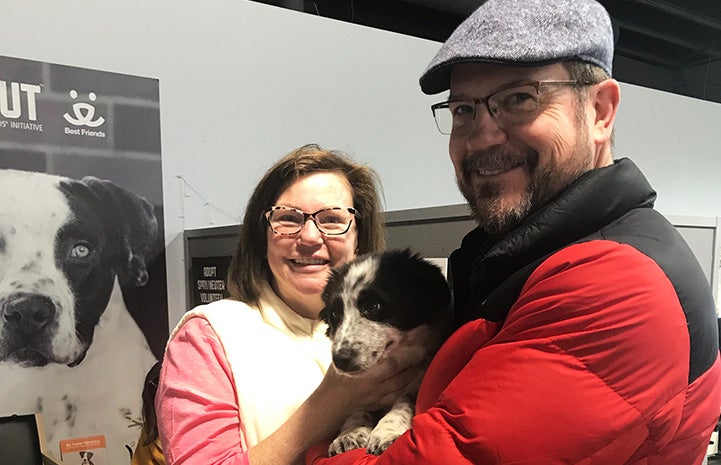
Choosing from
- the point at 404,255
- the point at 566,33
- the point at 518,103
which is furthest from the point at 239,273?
the point at 566,33

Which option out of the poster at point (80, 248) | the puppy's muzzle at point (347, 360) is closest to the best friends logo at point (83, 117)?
the poster at point (80, 248)

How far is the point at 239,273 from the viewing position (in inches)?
66.1

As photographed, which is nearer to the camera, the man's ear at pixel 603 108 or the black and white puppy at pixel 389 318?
the man's ear at pixel 603 108

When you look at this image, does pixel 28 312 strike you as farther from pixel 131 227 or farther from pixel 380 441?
pixel 380 441


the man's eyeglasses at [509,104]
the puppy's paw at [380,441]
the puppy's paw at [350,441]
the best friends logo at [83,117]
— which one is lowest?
the puppy's paw at [350,441]

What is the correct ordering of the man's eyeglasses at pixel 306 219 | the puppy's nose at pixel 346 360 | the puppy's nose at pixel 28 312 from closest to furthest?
the puppy's nose at pixel 346 360 → the man's eyeglasses at pixel 306 219 → the puppy's nose at pixel 28 312

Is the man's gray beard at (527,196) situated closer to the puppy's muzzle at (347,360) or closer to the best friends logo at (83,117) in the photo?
the puppy's muzzle at (347,360)

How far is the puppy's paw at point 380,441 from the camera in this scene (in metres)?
1.10

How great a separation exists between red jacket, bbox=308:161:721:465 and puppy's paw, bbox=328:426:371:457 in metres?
0.33

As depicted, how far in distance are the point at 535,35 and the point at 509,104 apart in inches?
4.7

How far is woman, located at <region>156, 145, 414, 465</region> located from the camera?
4.24 feet

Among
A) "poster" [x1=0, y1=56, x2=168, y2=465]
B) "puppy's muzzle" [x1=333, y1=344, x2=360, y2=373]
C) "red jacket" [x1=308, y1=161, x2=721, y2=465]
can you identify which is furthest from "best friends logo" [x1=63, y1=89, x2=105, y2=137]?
"red jacket" [x1=308, y1=161, x2=721, y2=465]

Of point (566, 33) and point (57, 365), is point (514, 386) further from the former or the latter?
point (57, 365)

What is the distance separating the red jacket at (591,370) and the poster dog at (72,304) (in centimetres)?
209
